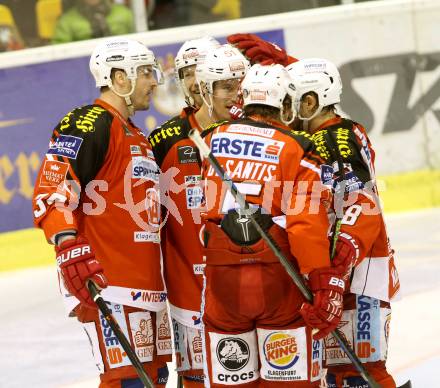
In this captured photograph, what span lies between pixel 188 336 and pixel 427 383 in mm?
1352

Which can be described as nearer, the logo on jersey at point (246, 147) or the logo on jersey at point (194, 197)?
the logo on jersey at point (246, 147)

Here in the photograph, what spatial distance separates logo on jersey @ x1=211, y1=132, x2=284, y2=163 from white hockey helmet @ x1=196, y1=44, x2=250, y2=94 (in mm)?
658

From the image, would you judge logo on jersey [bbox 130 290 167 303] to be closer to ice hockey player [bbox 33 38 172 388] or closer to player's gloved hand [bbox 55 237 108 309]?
ice hockey player [bbox 33 38 172 388]

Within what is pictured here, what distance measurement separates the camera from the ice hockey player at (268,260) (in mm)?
4055

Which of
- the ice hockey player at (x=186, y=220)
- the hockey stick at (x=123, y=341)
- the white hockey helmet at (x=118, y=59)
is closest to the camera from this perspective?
the hockey stick at (x=123, y=341)

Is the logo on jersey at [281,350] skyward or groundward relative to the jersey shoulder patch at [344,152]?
groundward

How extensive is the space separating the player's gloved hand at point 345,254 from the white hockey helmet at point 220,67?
85 cm

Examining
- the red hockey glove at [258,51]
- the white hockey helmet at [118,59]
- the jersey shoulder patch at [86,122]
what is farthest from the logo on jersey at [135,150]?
the red hockey glove at [258,51]

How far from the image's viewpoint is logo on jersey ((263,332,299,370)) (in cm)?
409

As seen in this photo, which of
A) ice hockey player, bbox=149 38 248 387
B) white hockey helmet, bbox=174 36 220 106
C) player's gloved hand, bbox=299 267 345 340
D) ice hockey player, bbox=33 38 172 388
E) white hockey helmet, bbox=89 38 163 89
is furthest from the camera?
white hockey helmet, bbox=174 36 220 106

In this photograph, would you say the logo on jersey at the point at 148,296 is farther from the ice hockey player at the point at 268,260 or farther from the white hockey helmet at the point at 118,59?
the white hockey helmet at the point at 118,59

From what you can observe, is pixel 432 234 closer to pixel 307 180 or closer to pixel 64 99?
pixel 64 99

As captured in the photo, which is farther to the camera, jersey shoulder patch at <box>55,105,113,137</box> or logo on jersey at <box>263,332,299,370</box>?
jersey shoulder patch at <box>55,105,113,137</box>

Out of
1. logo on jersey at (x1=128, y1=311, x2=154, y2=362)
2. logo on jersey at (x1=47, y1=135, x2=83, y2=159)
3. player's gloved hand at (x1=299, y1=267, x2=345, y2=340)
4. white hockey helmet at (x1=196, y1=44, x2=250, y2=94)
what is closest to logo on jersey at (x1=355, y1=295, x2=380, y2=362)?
player's gloved hand at (x1=299, y1=267, x2=345, y2=340)
